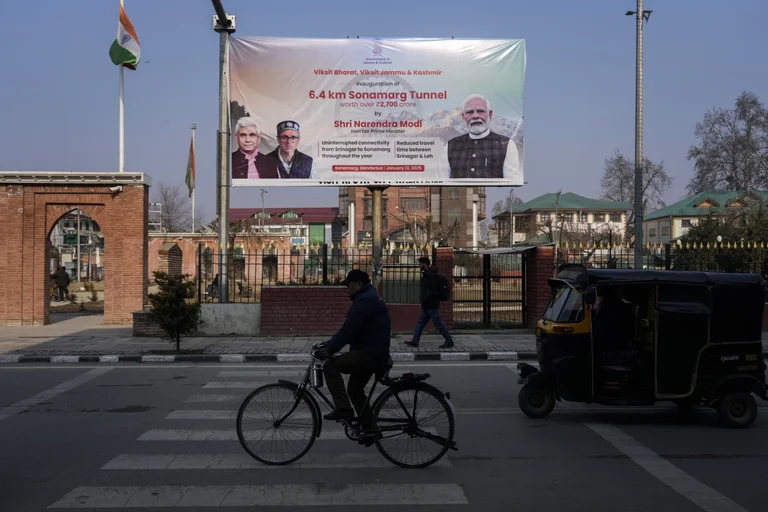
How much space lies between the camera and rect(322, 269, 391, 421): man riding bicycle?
6.80 m

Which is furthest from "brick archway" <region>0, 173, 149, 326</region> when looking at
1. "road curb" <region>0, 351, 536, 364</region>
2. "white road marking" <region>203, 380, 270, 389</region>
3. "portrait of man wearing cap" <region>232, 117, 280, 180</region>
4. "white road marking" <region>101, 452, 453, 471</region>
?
"white road marking" <region>101, 452, 453, 471</region>

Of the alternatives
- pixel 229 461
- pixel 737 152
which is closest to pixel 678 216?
pixel 737 152

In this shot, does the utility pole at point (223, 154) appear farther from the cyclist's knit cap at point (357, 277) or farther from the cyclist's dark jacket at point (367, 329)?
the cyclist's dark jacket at point (367, 329)

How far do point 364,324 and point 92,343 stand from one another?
12.0m

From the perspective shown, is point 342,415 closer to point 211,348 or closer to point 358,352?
point 358,352

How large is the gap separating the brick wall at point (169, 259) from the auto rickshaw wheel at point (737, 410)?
15.6 m

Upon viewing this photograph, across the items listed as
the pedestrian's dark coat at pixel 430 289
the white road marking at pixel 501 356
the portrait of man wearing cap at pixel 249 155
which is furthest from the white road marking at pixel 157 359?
the white road marking at pixel 501 356

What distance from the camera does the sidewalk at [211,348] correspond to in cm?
1484

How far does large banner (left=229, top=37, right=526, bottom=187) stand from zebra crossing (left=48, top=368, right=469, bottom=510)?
1121 centimetres

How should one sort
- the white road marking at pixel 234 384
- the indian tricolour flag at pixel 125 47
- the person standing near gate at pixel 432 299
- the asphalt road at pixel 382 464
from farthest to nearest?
1. the indian tricolour flag at pixel 125 47
2. the person standing near gate at pixel 432 299
3. the white road marking at pixel 234 384
4. the asphalt road at pixel 382 464

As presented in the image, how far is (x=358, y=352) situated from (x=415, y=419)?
81 centimetres

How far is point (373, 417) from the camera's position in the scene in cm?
684

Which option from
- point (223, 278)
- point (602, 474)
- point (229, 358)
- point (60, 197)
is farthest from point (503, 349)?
point (60, 197)

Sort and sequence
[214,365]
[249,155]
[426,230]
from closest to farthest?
1. [214,365]
2. [249,155]
3. [426,230]
